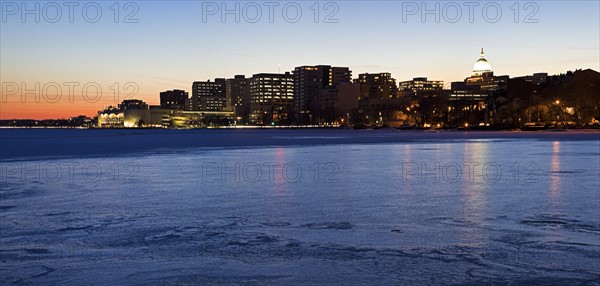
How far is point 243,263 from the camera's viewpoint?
7316 millimetres

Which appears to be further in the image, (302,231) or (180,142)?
(180,142)

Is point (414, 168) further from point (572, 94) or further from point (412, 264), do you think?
point (572, 94)

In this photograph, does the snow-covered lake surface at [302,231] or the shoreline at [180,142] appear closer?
the snow-covered lake surface at [302,231]

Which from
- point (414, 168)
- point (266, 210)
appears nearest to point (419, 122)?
point (414, 168)

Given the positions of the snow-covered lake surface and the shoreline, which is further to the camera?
the shoreline

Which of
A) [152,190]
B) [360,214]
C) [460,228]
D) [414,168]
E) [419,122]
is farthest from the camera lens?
[419,122]

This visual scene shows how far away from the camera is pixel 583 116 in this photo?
113 m

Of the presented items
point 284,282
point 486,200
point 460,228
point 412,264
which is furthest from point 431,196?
point 284,282

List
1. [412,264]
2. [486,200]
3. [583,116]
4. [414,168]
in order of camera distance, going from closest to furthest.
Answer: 1. [412,264]
2. [486,200]
3. [414,168]
4. [583,116]

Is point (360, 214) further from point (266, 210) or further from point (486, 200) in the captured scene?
point (486, 200)

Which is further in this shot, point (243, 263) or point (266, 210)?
point (266, 210)

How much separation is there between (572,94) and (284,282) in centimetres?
12071

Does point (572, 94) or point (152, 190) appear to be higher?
point (572, 94)

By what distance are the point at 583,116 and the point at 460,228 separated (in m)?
116
